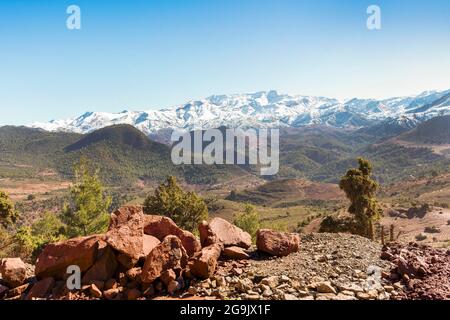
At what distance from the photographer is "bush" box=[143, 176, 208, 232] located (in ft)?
167

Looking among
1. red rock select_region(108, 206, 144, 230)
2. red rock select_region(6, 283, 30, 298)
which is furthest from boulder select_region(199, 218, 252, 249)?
red rock select_region(6, 283, 30, 298)

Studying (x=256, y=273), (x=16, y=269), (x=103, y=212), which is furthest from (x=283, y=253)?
(x=103, y=212)

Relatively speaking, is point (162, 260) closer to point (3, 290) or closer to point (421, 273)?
point (3, 290)

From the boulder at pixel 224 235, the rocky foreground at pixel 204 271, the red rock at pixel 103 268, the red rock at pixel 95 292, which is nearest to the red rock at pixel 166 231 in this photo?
the rocky foreground at pixel 204 271

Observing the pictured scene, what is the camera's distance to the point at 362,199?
126ft

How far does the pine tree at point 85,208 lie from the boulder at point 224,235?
971 inches

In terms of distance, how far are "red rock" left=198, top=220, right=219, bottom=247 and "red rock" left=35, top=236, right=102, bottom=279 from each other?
4727 mm

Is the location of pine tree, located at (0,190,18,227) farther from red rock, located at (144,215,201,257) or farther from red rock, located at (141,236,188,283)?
red rock, located at (141,236,188,283)

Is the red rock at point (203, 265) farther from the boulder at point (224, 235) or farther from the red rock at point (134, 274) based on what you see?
the boulder at point (224, 235)

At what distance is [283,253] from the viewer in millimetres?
17875

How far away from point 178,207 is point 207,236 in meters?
34.1

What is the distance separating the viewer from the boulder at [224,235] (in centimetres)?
1803
